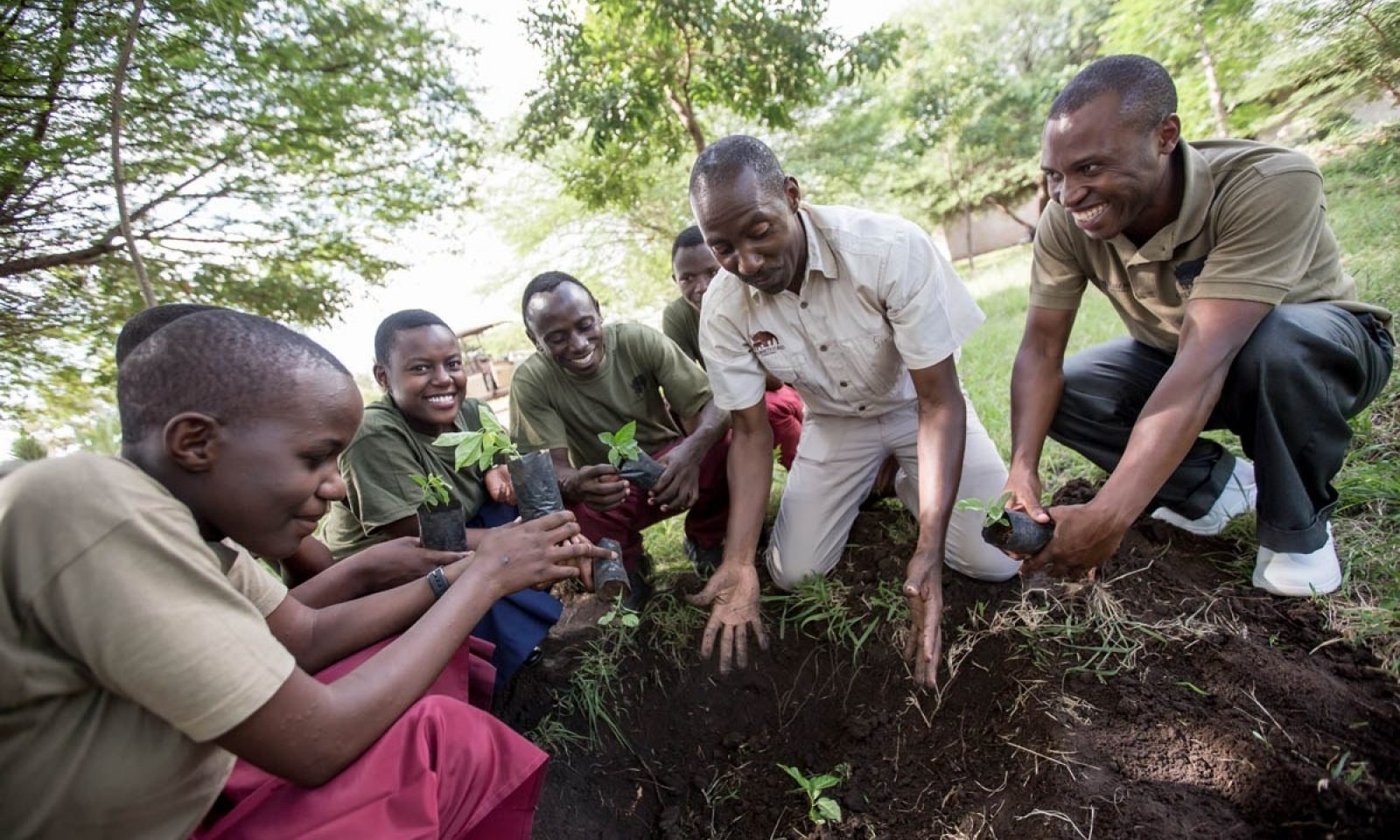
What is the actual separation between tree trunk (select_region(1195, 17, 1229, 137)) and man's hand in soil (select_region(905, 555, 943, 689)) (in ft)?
27.3

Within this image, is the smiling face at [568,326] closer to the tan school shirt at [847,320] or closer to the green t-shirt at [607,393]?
the green t-shirt at [607,393]

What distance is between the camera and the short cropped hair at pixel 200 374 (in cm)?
121

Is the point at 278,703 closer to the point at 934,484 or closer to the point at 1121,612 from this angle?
the point at 934,484

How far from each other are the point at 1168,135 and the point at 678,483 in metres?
1.97

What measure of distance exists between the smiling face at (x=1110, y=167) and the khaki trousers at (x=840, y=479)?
A: 85cm

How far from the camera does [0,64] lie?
289cm

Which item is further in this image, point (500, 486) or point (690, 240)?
point (690, 240)

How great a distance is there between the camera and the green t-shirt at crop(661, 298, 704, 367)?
379 centimetres

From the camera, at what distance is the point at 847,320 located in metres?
2.35

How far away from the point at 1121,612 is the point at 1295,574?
1.61 feet

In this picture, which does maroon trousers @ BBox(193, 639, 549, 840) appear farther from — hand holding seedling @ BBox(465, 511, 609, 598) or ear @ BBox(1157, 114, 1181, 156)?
ear @ BBox(1157, 114, 1181, 156)

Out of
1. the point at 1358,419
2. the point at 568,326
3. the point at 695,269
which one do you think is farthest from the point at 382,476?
the point at 1358,419

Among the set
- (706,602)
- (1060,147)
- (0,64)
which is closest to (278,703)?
(706,602)

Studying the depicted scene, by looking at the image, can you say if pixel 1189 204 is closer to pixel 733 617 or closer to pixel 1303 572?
pixel 1303 572
